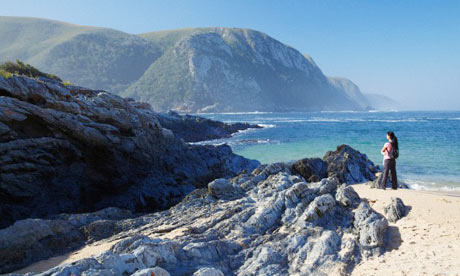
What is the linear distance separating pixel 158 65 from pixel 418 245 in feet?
532

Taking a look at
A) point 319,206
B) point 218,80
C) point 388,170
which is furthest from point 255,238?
point 218,80

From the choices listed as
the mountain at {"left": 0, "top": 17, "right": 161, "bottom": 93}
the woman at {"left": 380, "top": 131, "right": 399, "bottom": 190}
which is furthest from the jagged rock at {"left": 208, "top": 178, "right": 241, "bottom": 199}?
the mountain at {"left": 0, "top": 17, "right": 161, "bottom": 93}

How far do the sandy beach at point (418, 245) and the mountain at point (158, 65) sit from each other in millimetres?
133491

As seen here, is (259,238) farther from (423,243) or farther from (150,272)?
(423,243)

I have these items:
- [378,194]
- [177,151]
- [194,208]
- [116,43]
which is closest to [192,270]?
[194,208]

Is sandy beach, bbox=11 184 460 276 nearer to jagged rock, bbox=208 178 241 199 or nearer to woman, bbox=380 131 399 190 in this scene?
woman, bbox=380 131 399 190

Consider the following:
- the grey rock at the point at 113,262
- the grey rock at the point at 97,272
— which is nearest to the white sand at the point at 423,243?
the grey rock at the point at 113,262

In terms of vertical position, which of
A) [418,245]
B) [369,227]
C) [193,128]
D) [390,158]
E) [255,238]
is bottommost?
[193,128]

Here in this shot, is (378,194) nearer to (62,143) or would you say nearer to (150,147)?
(150,147)

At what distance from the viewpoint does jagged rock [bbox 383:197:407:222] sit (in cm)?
677

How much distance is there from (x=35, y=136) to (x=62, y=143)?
0.90 m

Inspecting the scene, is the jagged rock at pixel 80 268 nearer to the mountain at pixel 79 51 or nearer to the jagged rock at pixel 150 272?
the jagged rock at pixel 150 272

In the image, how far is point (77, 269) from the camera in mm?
4145

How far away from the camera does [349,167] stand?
1442 cm
